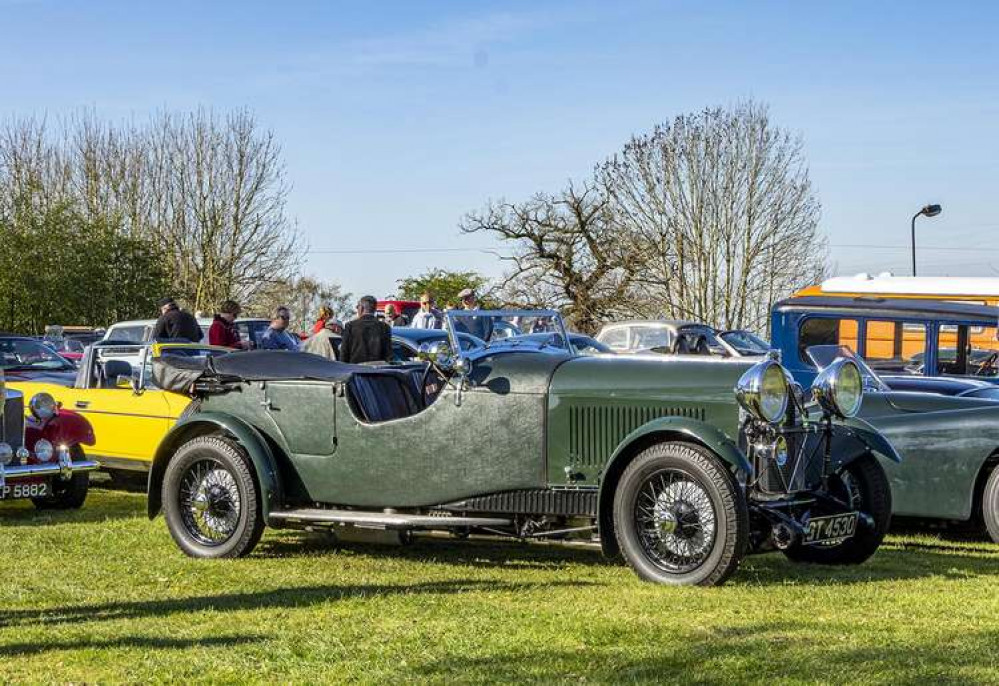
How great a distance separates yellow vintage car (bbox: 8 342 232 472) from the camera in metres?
11.8

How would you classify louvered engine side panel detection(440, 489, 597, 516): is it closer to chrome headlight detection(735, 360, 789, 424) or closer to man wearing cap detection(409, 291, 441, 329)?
chrome headlight detection(735, 360, 789, 424)

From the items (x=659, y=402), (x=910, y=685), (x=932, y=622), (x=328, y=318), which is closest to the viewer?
(x=910, y=685)

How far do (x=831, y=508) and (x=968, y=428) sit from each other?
1972 mm

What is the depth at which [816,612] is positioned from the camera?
6.39 meters

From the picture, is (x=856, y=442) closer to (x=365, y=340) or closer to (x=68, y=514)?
(x=365, y=340)

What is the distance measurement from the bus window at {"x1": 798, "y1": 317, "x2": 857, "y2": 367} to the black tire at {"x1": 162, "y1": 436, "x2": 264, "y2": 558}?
5.90 metres

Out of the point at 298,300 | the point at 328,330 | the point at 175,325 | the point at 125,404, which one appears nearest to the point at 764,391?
the point at 125,404

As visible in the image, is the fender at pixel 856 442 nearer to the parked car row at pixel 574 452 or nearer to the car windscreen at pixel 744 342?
the parked car row at pixel 574 452

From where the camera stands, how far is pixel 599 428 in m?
7.54

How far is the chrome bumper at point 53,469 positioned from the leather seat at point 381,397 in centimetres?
359

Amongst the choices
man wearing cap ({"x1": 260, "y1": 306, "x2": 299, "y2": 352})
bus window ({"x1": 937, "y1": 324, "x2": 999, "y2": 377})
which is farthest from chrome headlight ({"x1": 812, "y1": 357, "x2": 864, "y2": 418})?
man wearing cap ({"x1": 260, "y1": 306, "x2": 299, "y2": 352})

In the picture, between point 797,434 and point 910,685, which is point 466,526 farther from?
point 910,685

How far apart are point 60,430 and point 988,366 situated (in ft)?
30.1

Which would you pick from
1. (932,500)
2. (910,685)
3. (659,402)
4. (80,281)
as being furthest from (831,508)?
(80,281)
